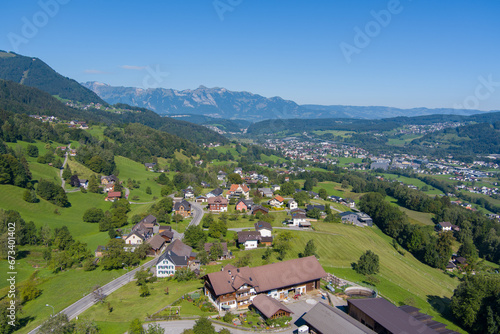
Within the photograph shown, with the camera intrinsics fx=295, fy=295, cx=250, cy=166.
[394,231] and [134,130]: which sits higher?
[134,130]

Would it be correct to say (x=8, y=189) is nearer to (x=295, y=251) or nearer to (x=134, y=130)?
(x=295, y=251)

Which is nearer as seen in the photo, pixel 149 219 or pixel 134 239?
pixel 134 239

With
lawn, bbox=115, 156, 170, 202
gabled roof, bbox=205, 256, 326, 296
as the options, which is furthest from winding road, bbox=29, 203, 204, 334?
lawn, bbox=115, 156, 170, 202

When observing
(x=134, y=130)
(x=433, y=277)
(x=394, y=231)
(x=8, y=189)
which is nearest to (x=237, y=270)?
(x=433, y=277)

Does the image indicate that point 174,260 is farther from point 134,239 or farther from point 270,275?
point 270,275

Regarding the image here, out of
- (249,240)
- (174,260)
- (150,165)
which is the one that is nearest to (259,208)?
(249,240)

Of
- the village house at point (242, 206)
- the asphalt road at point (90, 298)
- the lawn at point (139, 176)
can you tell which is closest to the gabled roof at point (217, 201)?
the village house at point (242, 206)

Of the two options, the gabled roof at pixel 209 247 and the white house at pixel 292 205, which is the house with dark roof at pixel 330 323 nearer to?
the gabled roof at pixel 209 247
